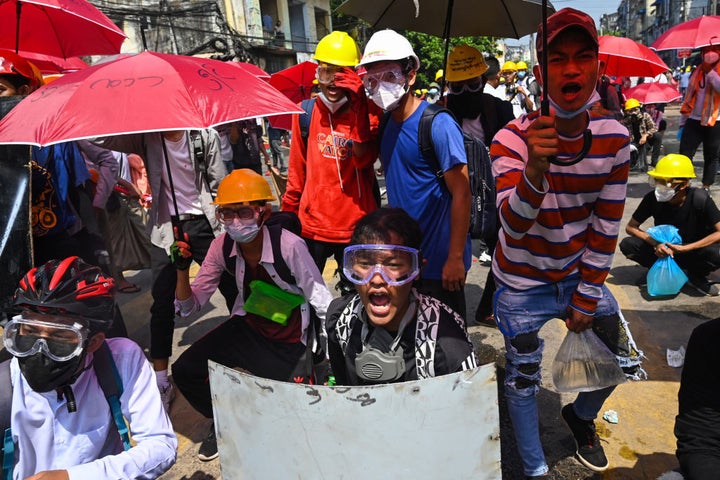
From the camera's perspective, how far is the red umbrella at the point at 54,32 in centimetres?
387

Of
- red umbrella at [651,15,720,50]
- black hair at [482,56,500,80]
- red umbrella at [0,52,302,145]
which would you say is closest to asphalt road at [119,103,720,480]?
red umbrella at [0,52,302,145]

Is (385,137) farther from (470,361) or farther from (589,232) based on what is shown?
(470,361)

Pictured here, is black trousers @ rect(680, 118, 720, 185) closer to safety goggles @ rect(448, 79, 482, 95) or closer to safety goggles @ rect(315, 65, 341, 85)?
safety goggles @ rect(448, 79, 482, 95)

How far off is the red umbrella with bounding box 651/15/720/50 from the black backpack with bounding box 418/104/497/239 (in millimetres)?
4766

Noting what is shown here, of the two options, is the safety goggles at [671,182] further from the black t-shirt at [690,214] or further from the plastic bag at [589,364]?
the plastic bag at [589,364]

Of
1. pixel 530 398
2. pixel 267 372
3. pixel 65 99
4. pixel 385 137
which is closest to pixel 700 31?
pixel 385 137

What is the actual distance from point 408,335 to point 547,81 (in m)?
1.04

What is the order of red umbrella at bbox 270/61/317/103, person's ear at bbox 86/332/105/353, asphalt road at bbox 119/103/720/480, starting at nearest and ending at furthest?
person's ear at bbox 86/332/105/353 → asphalt road at bbox 119/103/720/480 → red umbrella at bbox 270/61/317/103

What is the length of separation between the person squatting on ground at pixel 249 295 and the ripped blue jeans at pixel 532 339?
979mm

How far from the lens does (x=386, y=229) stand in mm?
2004

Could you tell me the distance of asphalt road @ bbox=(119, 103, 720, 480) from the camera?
8.52 ft

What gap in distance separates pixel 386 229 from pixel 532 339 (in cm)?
79

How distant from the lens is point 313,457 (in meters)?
1.26

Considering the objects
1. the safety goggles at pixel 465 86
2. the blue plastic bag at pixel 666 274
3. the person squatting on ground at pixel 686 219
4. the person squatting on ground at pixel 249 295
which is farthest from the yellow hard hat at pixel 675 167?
the person squatting on ground at pixel 249 295
